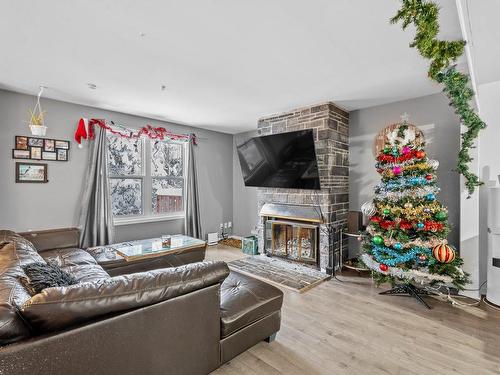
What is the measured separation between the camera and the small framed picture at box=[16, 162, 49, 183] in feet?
10.9

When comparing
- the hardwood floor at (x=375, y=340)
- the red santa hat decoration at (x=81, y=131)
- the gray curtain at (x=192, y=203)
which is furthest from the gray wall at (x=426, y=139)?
the red santa hat decoration at (x=81, y=131)

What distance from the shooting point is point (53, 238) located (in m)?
3.22

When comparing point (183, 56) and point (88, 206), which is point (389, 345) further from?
point (88, 206)

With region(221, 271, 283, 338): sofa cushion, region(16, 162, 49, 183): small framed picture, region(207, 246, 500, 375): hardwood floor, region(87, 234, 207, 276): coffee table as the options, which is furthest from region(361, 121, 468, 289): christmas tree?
region(16, 162, 49, 183): small framed picture

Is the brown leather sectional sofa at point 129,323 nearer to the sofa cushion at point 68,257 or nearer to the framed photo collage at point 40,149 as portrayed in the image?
the sofa cushion at point 68,257

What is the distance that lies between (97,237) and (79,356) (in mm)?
3086

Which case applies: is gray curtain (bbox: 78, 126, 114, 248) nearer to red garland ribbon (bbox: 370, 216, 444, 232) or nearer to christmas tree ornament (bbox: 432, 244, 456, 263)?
red garland ribbon (bbox: 370, 216, 444, 232)

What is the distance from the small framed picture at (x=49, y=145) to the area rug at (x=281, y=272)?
10.2 ft

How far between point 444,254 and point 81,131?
4.76 m

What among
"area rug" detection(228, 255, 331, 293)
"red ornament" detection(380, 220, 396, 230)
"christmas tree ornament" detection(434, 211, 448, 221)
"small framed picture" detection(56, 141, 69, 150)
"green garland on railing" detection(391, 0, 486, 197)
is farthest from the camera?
"small framed picture" detection(56, 141, 69, 150)

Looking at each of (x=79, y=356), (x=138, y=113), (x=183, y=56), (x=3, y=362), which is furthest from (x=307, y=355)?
(x=138, y=113)

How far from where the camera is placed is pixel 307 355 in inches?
76.9

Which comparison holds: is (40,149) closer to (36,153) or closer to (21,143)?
(36,153)

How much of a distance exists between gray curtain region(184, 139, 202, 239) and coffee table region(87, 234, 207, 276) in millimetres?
1106
